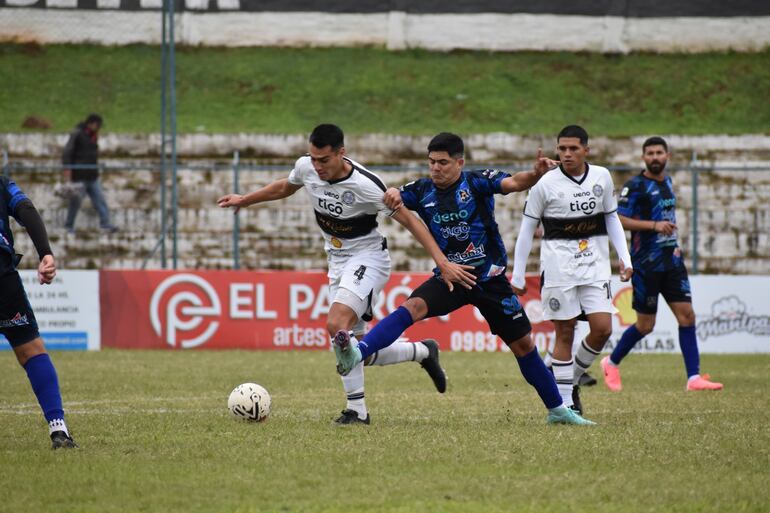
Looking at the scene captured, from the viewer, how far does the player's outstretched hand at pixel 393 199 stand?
28.5ft

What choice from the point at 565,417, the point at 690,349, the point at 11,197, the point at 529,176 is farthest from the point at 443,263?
the point at 690,349

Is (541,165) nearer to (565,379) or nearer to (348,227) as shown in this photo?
(348,227)

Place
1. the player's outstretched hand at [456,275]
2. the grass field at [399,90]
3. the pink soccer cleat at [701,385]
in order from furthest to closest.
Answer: the grass field at [399,90], the pink soccer cleat at [701,385], the player's outstretched hand at [456,275]

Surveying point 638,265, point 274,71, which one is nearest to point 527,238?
point 638,265

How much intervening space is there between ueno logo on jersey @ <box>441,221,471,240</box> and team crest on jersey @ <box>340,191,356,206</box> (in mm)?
775

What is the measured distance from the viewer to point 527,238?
32.7 ft

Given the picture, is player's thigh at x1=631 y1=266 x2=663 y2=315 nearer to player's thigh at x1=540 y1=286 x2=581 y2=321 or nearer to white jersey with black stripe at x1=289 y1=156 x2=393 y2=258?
player's thigh at x1=540 y1=286 x2=581 y2=321

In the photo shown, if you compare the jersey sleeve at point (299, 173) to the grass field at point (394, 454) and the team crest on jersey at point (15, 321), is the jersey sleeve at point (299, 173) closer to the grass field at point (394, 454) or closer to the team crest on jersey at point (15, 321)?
the grass field at point (394, 454)

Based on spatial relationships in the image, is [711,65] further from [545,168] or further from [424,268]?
[545,168]

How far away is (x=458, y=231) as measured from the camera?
887 cm

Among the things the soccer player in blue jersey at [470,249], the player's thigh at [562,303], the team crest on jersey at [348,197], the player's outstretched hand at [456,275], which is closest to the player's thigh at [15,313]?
the soccer player in blue jersey at [470,249]

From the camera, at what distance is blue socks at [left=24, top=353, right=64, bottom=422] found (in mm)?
7816

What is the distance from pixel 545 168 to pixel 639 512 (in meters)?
3.10

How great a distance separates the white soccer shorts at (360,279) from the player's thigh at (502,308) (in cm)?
88
